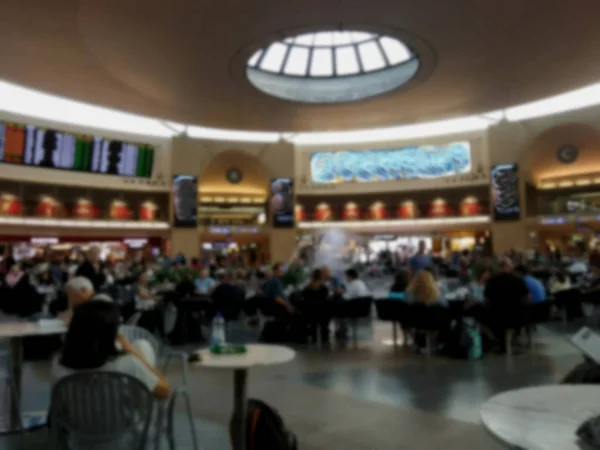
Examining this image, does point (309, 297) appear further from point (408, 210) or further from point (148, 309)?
point (408, 210)

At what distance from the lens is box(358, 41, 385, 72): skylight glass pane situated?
1697 centimetres

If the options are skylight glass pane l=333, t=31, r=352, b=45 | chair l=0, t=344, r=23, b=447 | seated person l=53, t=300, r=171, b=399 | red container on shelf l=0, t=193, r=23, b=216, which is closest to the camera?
seated person l=53, t=300, r=171, b=399

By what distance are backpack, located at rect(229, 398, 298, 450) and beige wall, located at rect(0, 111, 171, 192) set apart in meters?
20.7

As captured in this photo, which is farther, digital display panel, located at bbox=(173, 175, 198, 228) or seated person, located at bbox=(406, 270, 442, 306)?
digital display panel, located at bbox=(173, 175, 198, 228)

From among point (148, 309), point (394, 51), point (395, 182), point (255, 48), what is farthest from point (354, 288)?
point (395, 182)

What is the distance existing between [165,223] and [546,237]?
1958cm

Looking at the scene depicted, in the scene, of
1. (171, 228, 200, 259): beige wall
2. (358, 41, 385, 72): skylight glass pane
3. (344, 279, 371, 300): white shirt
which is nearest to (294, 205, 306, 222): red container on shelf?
(171, 228, 200, 259): beige wall

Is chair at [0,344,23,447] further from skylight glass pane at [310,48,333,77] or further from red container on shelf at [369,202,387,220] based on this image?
red container on shelf at [369,202,387,220]

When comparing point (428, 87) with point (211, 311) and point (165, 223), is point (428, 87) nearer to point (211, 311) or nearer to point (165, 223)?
point (211, 311)

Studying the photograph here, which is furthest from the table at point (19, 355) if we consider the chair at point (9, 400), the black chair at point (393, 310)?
the black chair at point (393, 310)

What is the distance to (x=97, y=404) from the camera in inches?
100

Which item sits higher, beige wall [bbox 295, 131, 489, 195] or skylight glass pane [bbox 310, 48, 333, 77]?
skylight glass pane [bbox 310, 48, 333, 77]

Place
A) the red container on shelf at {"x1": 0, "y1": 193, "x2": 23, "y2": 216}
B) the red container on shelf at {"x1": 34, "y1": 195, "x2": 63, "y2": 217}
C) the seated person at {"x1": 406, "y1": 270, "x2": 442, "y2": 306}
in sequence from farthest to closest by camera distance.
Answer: the red container on shelf at {"x1": 34, "y1": 195, "x2": 63, "y2": 217} → the red container on shelf at {"x1": 0, "y1": 193, "x2": 23, "y2": 216} → the seated person at {"x1": 406, "y1": 270, "x2": 442, "y2": 306}

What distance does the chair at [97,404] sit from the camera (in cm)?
253
